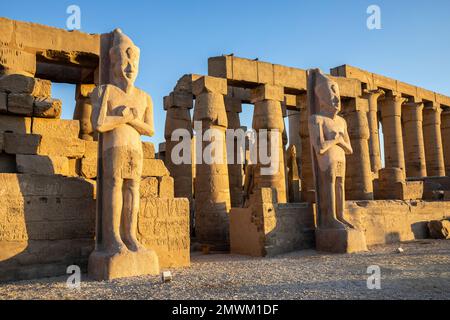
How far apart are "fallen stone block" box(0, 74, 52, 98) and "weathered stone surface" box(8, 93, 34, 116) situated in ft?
0.42

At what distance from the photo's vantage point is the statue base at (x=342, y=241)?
8000 millimetres

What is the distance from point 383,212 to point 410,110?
10911mm

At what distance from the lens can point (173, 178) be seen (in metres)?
10.1

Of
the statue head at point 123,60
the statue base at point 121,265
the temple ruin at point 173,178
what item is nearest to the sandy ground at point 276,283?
the statue base at point 121,265

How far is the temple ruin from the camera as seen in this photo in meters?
5.71

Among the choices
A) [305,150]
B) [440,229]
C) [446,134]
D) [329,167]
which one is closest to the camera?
[329,167]

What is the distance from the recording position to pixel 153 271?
545 cm

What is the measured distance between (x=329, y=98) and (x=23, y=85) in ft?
19.0

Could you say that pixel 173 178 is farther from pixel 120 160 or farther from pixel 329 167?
pixel 120 160

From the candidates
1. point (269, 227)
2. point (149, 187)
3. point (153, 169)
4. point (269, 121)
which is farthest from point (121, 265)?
point (269, 121)

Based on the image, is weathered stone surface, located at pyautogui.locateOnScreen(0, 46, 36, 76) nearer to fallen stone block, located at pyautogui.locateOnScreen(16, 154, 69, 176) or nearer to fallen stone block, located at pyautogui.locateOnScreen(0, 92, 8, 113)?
fallen stone block, located at pyautogui.locateOnScreen(0, 92, 8, 113)

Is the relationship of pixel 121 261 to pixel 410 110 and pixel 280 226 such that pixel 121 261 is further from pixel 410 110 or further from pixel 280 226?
pixel 410 110

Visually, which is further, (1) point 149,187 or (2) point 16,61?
(2) point 16,61

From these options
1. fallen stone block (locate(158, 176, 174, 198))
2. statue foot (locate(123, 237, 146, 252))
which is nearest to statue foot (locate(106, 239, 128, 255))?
statue foot (locate(123, 237, 146, 252))
